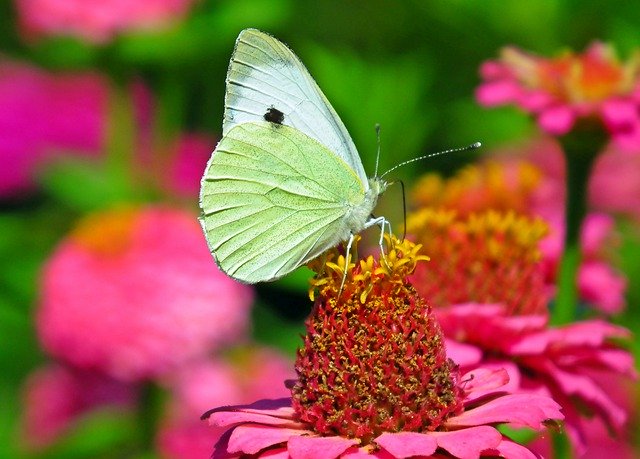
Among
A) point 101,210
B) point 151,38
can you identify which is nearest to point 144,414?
point 101,210

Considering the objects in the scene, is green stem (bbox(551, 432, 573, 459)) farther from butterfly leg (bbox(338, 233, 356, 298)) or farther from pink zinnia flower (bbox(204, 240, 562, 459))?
butterfly leg (bbox(338, 233, 356, 298))

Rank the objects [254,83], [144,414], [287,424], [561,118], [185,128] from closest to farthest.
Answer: [287,424] → [254,83] → [561,118] → [144,414] → [185,128]

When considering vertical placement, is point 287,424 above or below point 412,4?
below

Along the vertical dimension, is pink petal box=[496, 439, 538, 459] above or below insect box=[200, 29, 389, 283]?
below

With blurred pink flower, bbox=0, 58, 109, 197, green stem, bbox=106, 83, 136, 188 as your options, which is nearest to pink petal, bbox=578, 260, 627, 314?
green stem, bbox=106, 83, 136, 188

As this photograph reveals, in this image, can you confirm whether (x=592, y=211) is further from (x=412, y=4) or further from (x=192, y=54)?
(x=192, y=54)

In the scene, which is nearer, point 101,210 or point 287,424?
point 287,424
